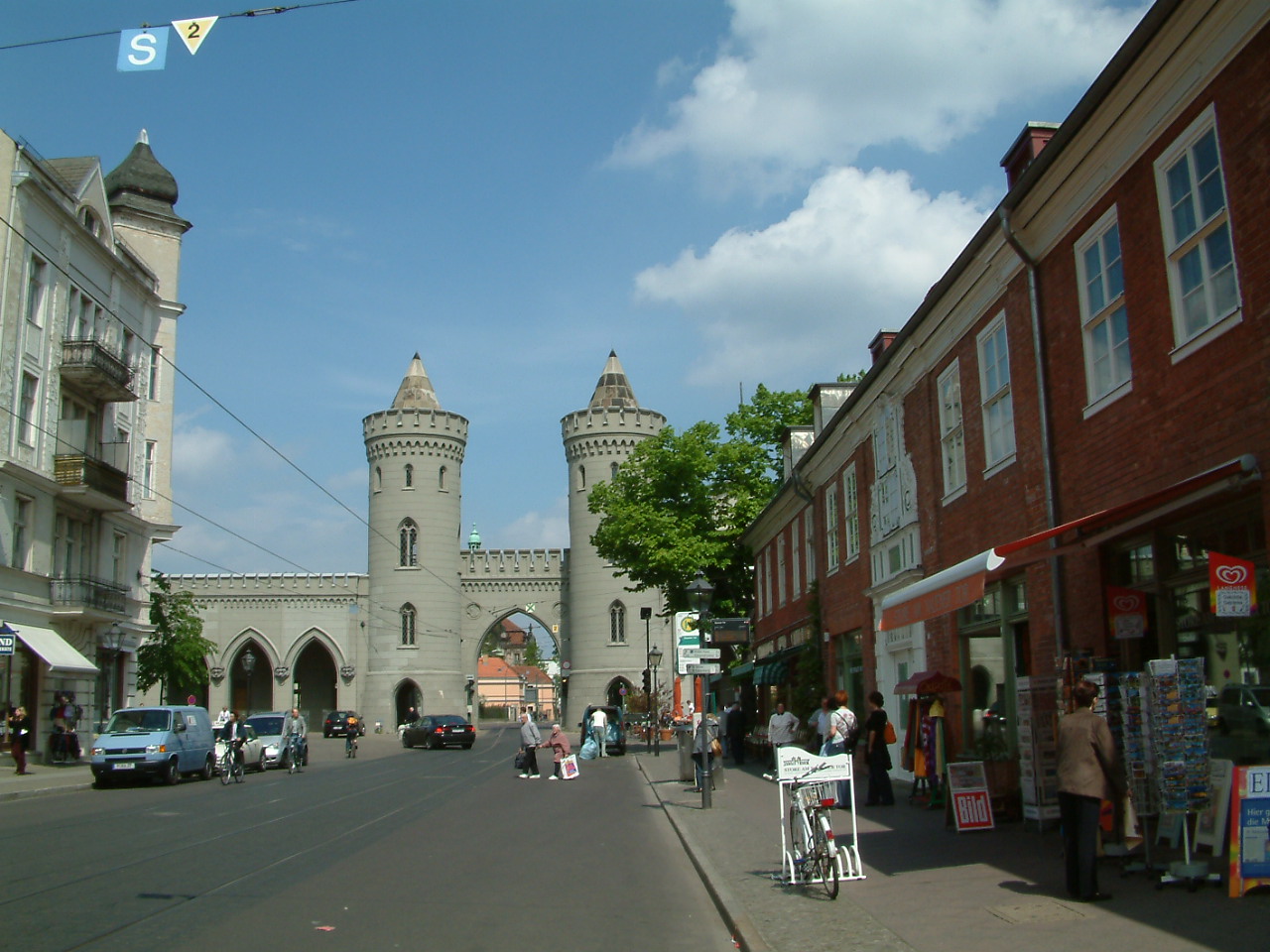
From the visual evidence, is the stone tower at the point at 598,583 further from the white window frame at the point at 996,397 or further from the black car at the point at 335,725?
the white window frame at the point at 996,397

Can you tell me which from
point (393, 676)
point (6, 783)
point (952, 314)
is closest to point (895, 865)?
point (952, 314)

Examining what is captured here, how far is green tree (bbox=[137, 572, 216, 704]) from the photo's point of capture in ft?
155

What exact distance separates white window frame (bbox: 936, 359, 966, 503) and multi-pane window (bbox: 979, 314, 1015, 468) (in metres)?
0.87

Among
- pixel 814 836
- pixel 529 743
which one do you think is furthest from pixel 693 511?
pixel 814 836

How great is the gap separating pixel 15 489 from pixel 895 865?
25.9 m

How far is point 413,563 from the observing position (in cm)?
7481

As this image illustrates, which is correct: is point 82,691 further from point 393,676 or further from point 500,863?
point 393,676

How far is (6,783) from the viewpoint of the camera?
23500 mm

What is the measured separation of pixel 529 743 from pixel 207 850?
15031mm

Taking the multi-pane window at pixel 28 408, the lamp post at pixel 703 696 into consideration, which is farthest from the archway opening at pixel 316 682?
the lamp post at pixel 703 696

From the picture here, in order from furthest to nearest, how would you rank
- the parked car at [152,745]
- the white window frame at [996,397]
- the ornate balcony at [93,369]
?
the ornate balcony at [93,369], the parked car at [152,745], the white window frame at [996,397]

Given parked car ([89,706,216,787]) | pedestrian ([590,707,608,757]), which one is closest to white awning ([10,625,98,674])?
parked car ([89,706,216,787])

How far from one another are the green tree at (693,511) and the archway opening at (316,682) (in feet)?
138

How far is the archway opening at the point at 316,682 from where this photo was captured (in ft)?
255
